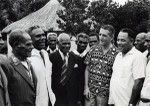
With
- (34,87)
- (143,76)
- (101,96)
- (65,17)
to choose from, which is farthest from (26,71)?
(65,17)

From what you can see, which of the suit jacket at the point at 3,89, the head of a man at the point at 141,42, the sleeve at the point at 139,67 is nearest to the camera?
the suit jacket at the point at 3,89

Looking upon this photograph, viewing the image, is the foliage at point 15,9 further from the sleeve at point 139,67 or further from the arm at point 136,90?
the arm at point 136,90

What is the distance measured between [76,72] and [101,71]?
0.84 meters

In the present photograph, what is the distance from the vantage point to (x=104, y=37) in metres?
8.45

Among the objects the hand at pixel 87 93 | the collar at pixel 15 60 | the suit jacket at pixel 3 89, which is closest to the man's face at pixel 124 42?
the hand at pixel 87 93

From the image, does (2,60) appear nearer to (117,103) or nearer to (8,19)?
(117,103)

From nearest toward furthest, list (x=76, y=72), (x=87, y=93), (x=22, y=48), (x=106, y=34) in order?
(x=22, y=48)
(x=106, y=34)
(x=87, y=93)
(x=76, y=72)

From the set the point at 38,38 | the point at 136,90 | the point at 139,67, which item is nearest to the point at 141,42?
the point at 139,67

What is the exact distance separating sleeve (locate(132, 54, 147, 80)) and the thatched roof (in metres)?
39.5

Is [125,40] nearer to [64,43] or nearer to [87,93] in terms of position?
[64,43]

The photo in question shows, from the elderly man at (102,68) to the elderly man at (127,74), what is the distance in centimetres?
41

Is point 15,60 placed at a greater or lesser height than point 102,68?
greater

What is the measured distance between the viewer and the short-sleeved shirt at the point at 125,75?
7.56 meters

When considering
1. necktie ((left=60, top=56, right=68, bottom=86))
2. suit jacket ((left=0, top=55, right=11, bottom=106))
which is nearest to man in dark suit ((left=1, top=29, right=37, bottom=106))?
suit jacket ((left=0, top=55, right=11, bottom=106))
